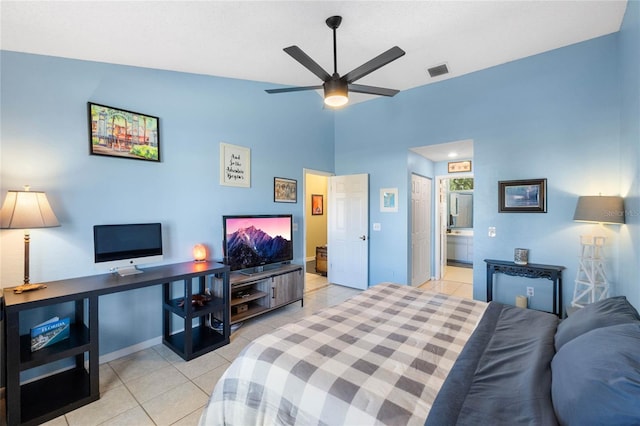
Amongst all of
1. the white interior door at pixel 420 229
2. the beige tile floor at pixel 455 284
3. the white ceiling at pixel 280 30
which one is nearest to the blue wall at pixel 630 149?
the white ceiling at pixel 280 30

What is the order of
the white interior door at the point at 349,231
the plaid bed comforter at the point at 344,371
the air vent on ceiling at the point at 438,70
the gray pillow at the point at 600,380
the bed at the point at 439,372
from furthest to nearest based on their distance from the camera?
the white interior door at the point at 349,231 < the air vent on ceiling at the point at 438,70 < the plaid bed comforter at the point at 344,371 < the bed at the point at 439,372 < the gray pillow at the point at 600,380

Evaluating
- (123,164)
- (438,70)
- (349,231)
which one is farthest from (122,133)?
(438,70)

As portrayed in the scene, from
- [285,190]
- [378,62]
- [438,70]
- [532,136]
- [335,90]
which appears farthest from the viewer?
[285,190]

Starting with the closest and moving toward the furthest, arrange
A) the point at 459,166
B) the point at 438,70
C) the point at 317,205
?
→ 1. the point at 438,70
2. the point at 459,166
3. the point at 317,205

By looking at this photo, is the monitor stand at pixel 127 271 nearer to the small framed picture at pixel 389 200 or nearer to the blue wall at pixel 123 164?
the blue wall at pixel 123 164

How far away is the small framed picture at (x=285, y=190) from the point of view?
4051 mm

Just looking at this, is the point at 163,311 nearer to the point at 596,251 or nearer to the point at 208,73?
the point at 208,73

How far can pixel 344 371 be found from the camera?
1.25 metres

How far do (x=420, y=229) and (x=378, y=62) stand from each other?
3436 mm

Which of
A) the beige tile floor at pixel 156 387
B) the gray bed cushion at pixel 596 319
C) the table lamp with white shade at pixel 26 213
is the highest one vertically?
the table lamp with white shade at pixel 26 213

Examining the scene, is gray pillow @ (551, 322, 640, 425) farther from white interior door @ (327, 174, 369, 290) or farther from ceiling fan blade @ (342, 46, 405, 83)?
white interior door @ (327, 174, 369, 290)

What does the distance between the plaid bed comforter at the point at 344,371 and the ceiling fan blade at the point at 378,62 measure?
186 centimetres

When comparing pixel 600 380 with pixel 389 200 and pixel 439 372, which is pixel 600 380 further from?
pixel 389 200

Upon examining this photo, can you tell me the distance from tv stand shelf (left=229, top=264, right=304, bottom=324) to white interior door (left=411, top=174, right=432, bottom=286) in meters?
2.02
